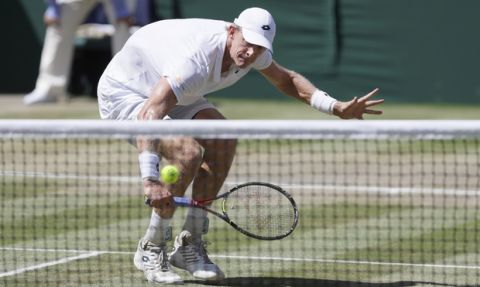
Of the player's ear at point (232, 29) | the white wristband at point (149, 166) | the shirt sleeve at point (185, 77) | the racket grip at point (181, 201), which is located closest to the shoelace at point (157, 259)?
the racket grip at point (181, 201)

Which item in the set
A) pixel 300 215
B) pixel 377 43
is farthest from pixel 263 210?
pixel 377 43

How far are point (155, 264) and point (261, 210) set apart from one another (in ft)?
2.06

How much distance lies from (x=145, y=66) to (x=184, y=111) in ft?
1.12

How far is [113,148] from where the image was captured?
40.7 ft

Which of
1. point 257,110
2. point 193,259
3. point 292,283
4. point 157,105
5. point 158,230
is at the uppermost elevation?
point 257,110

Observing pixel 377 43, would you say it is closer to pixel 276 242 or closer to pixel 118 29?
pixel 118 29

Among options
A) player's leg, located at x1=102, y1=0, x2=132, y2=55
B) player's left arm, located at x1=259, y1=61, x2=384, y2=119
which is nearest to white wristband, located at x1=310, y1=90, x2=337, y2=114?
player's left arm, located at x1=259, y1=61, x2=384, y2=119

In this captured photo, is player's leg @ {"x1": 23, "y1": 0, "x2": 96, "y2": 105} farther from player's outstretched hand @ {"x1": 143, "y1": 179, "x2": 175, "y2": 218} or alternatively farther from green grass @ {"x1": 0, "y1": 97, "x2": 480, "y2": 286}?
player's outstretched hand @ {"x1": 143, "y1": 179, "x2": 175, "y2": 218}

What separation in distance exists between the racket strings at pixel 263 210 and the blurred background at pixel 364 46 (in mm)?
11792

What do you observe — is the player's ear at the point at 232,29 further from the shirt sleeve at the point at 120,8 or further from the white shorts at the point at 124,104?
the shirt sleeve at the point at 120,8

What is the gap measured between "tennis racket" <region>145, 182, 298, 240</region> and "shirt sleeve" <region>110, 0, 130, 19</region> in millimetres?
10339

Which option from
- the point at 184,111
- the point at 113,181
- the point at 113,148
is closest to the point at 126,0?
the point at 113,148

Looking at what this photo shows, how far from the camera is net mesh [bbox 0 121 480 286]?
5.78m

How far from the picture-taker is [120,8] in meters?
16.4
